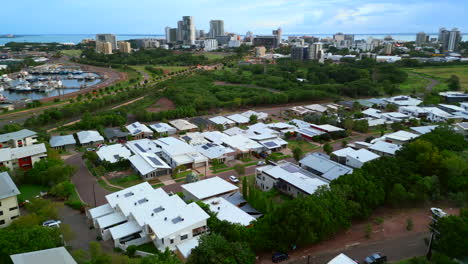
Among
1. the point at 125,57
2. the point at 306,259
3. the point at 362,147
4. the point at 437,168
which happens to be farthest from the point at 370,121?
the point at 125,57

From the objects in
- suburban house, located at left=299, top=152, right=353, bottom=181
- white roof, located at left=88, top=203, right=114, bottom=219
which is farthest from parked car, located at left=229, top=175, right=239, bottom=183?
white roof, located at left=88, top=203, right=114, bottom=219

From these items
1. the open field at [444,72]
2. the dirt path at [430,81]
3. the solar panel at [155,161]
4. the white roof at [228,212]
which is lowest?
the white roof at [228,212]

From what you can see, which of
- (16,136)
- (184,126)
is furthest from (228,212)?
(16,136)

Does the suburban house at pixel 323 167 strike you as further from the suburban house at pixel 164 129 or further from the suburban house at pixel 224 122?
the suburban house at pixel 164 129

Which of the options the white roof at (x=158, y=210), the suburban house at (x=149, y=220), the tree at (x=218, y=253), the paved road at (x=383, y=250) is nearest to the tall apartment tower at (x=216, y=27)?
the white roof at (x=158, y=210)

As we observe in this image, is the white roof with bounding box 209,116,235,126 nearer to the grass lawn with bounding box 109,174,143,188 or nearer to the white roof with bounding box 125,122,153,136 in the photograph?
the white roof with bounding box 125,122,153,136
